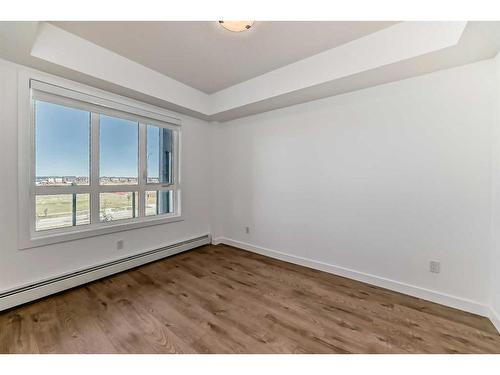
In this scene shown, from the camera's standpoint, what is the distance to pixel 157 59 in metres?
2.51

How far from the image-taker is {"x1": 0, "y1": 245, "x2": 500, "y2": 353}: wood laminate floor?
1.53 meters

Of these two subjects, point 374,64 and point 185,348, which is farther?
point 374,64

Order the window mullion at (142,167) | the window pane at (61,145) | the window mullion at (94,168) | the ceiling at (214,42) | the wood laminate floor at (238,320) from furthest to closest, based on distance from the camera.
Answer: the window mullion at (142,167)
the window mullion at (94,168)
the window pane at (61,145)
the ceiling at (214,42)
the wood laminate floor at (238,320)

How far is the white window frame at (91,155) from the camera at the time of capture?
2.09 metres

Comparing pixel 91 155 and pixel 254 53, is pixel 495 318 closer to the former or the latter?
pixel 254 53

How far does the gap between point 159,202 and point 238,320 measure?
7.66 ft

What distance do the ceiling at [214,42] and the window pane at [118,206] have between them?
175cm

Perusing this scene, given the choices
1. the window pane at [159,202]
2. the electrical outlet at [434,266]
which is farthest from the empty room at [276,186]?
the window pane at [159,202]

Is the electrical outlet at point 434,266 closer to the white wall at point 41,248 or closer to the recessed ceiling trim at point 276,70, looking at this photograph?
the recessed ceiling trim at point 276,70

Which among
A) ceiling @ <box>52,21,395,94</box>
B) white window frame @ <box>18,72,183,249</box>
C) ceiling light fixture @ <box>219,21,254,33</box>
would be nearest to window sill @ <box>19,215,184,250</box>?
white window frame @ <box>18,72,183,249</box>

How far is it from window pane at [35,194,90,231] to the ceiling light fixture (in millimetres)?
2486
